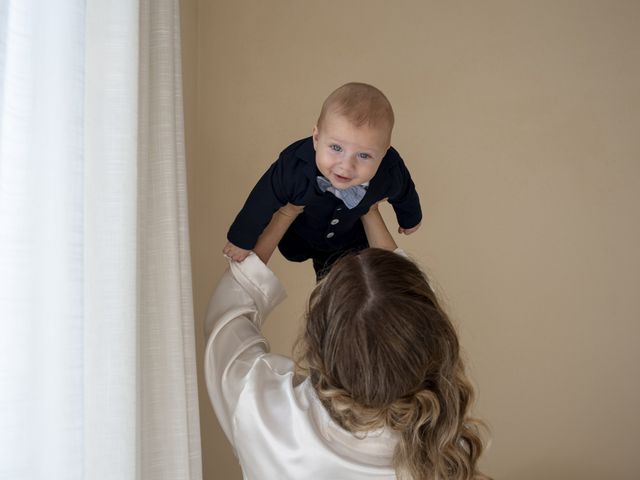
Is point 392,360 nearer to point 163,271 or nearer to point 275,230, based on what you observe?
point 163,271

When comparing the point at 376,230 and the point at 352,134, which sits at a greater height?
the point at 352,134

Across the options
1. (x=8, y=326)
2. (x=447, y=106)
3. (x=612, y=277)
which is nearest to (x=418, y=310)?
(x=8, y=326)

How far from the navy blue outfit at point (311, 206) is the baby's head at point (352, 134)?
0.06 m

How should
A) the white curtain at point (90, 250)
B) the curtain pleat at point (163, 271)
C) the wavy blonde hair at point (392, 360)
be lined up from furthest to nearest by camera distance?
the curtain pleat at point (163, 271)
the wavy blonde hair at point (392, 360)
the white curtain at point (90, 250)

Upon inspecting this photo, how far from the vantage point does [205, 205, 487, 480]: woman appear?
984mm

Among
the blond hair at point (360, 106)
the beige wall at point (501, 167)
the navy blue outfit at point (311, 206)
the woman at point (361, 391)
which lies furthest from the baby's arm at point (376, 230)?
the beige wall at point (501, 167)

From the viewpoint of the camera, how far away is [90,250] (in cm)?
92

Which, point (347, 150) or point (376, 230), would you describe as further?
point (376, 230)

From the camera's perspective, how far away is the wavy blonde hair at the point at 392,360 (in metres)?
0.98

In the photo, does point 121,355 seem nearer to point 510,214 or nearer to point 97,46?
point 97,46

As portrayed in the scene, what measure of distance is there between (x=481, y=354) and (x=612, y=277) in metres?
0.52

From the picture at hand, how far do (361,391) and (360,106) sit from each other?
0.50m

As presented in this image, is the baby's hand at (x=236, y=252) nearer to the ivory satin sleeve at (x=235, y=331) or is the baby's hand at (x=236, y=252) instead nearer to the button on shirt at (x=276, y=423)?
the ivory satin sleeve at (x=235, y=331)

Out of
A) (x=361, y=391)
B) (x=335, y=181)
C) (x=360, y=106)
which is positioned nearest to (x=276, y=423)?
(x=361, y=391)
